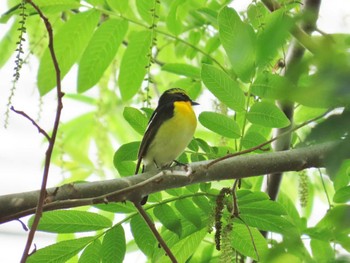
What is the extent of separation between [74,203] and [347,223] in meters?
1.02

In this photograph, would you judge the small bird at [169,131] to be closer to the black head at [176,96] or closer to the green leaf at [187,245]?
the black head at [176,96]

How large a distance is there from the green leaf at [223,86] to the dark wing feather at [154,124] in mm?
329

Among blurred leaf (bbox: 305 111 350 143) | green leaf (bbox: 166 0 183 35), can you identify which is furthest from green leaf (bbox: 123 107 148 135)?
blurred leaf (bbox: 305 111 350 143)

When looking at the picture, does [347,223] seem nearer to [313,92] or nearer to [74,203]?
[313,92]

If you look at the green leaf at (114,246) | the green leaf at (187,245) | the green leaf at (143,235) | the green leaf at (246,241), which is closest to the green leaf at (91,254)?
the green leaf at (114,246)

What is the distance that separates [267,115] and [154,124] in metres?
0.63

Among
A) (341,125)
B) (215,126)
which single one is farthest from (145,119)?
(341,125)

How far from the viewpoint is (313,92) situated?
2.37ft

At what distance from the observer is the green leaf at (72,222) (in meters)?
2.10

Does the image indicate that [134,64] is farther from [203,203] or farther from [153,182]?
[153,182]

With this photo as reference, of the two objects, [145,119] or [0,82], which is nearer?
[145,119]

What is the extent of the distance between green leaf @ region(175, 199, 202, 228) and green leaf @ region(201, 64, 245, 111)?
36 centimetres

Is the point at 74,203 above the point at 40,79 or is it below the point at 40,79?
below

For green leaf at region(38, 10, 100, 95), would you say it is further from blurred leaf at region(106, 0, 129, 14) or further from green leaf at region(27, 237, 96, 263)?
green leaf at region(27, 237, 96, 263)
